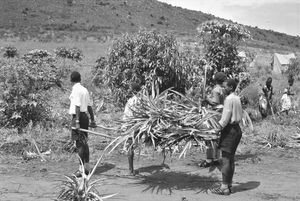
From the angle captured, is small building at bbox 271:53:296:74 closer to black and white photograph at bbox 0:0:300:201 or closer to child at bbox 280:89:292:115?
black and white photograph at bbox 0:0:300:201

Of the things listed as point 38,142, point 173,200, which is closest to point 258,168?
point 173,200

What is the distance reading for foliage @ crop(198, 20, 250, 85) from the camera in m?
11.4

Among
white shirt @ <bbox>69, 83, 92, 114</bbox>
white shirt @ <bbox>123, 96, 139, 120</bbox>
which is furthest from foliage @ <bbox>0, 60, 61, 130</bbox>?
white shirt @ <bbox>123, 96, 139, 120</bbox>

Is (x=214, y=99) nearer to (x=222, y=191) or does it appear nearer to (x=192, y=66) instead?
(x=222, y=191)

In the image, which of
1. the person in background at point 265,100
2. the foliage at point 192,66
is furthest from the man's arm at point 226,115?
the person in background at point 265,100

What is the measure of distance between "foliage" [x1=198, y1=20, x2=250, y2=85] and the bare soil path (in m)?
2.62

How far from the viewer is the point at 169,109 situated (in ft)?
23.7

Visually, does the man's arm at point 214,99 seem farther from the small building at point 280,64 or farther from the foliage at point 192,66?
the small building at point 280,64

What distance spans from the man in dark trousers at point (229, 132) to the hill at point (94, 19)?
38837mm

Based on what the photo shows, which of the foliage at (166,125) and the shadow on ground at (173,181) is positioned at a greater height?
the foliage at (166,125)

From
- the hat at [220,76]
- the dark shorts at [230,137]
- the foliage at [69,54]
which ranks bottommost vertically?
the dark shorts at [230,137]

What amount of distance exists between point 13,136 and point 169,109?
13.1ft

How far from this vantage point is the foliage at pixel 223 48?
1138cm

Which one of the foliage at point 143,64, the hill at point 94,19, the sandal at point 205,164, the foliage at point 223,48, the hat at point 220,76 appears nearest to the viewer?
the hat at point 220,76
